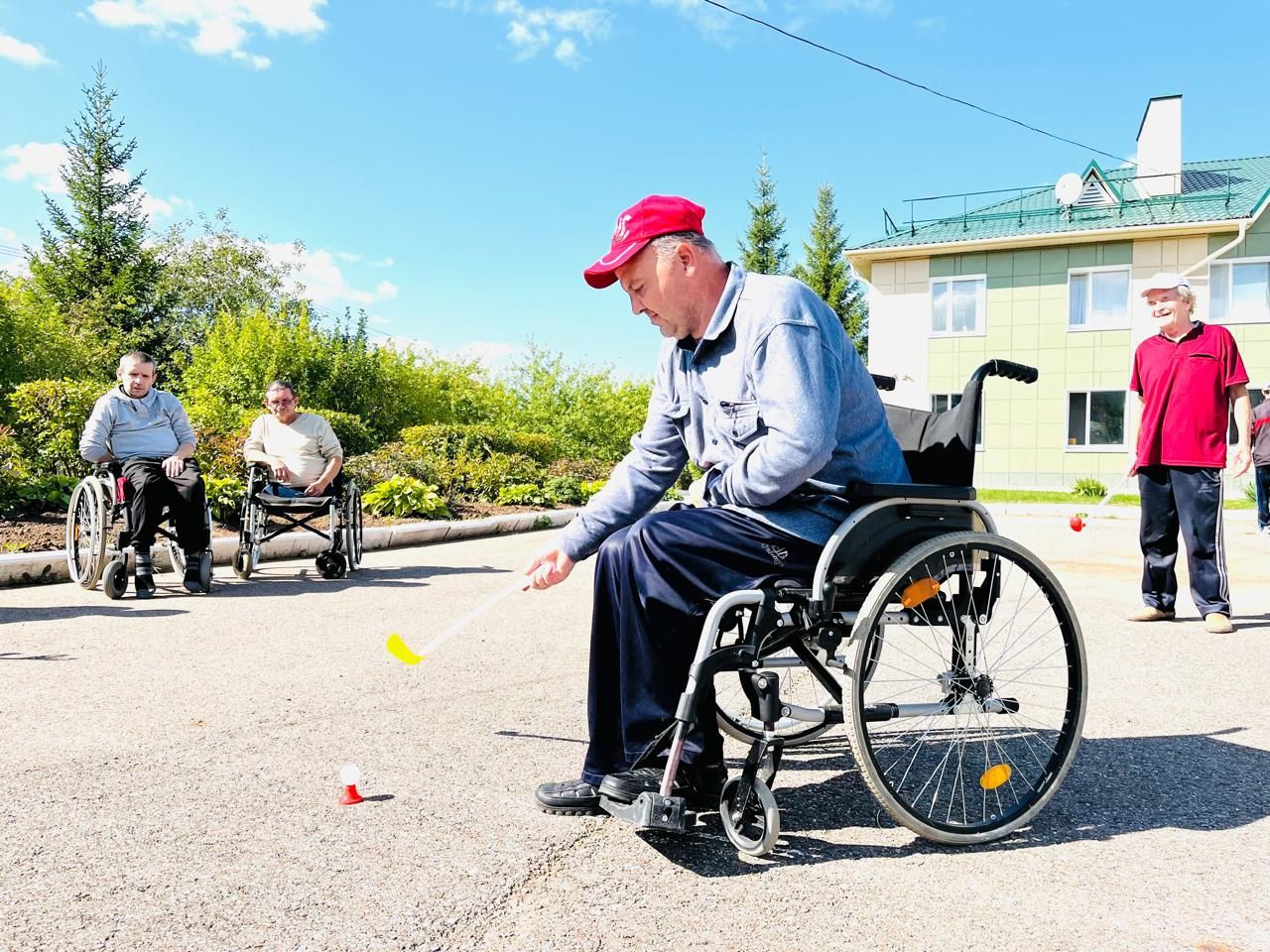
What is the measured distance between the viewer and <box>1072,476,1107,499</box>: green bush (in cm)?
1992

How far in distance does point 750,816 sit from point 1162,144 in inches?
1043

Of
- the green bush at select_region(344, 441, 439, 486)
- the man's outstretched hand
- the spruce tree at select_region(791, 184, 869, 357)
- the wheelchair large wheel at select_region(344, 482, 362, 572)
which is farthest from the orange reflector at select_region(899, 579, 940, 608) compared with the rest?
the spruce tree at select_region(791, 184, 869, 357)

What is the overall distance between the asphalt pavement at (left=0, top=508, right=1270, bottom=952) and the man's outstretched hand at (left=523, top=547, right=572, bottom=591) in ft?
1.97

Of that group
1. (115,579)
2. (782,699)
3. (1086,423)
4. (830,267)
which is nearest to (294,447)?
(115,579)

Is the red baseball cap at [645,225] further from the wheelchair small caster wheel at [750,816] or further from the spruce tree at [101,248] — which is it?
the spruce tree at [101,248]

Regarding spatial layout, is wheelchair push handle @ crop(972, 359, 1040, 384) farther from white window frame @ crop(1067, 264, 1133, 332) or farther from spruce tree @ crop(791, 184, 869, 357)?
spruce tree @ crop(791, 184, 869, 357)

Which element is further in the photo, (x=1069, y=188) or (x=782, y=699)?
(x=1069, y=188)

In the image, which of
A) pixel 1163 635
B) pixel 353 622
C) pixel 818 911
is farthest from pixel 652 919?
pixel 1163 635

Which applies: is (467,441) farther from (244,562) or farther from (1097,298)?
(1097,298)

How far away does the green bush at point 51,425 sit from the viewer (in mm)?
9078

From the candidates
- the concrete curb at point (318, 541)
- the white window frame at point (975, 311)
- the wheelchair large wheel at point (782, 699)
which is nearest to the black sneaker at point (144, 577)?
the concrete curb at point (318, 541)

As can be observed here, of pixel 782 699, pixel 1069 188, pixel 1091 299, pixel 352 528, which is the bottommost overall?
pixel 782 699

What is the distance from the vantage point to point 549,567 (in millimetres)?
2604

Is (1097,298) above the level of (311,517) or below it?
above
